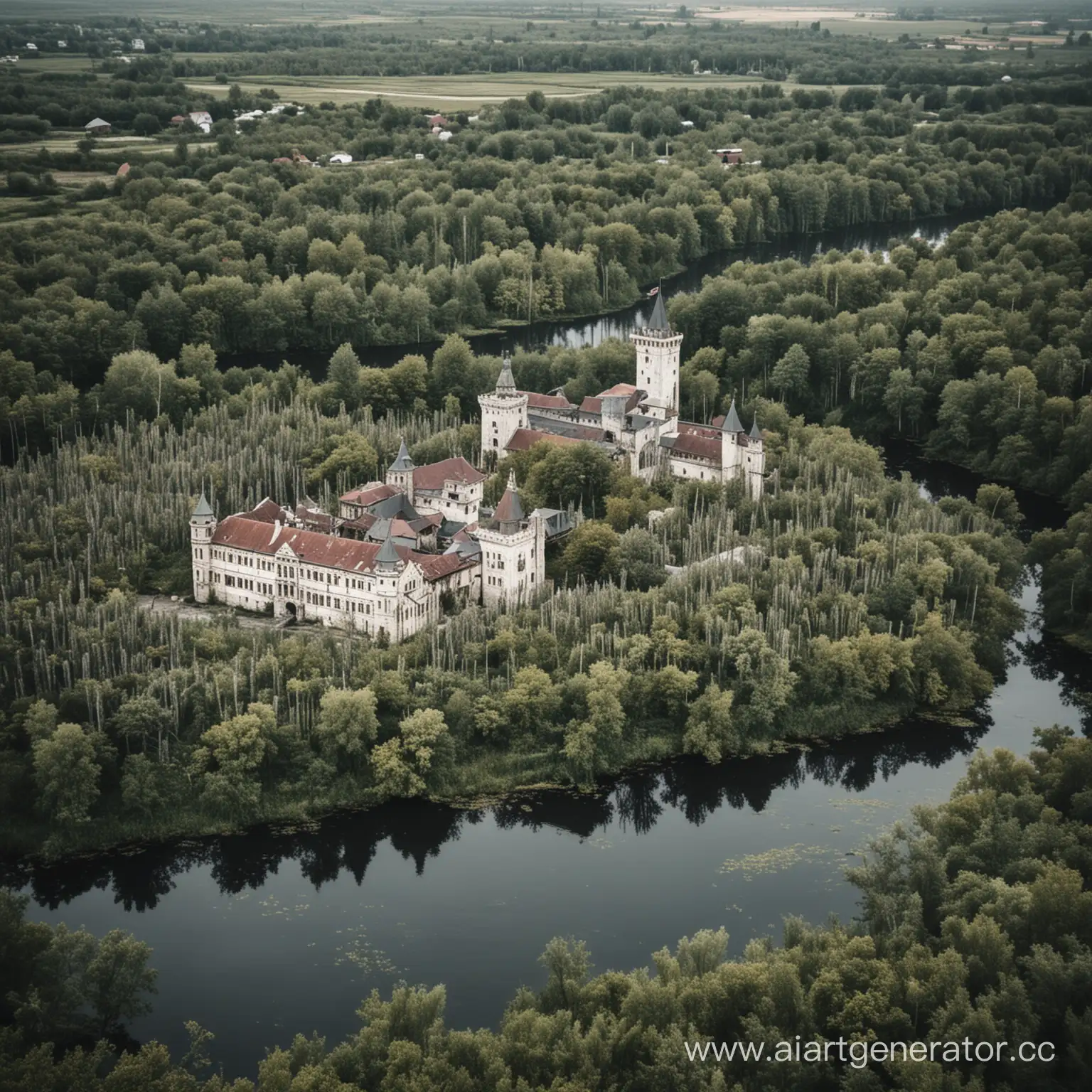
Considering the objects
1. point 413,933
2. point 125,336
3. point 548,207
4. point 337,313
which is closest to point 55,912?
point 413,933

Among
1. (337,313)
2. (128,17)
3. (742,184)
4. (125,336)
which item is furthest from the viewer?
(128,17)

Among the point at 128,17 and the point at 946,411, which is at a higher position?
the point at 128,17

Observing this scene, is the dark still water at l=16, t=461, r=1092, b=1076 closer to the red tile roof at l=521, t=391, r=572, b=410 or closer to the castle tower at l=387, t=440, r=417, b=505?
the castle tower at l=387, t=440, r=417, b=505

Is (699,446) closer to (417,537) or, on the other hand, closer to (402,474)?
(402,474)

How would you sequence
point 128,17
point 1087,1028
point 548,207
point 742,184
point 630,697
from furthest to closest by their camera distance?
point 128,17
point 742,184
point 548,207
point 630,697
point 1087,1028

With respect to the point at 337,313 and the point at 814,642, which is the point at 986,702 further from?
the point at 337,313
